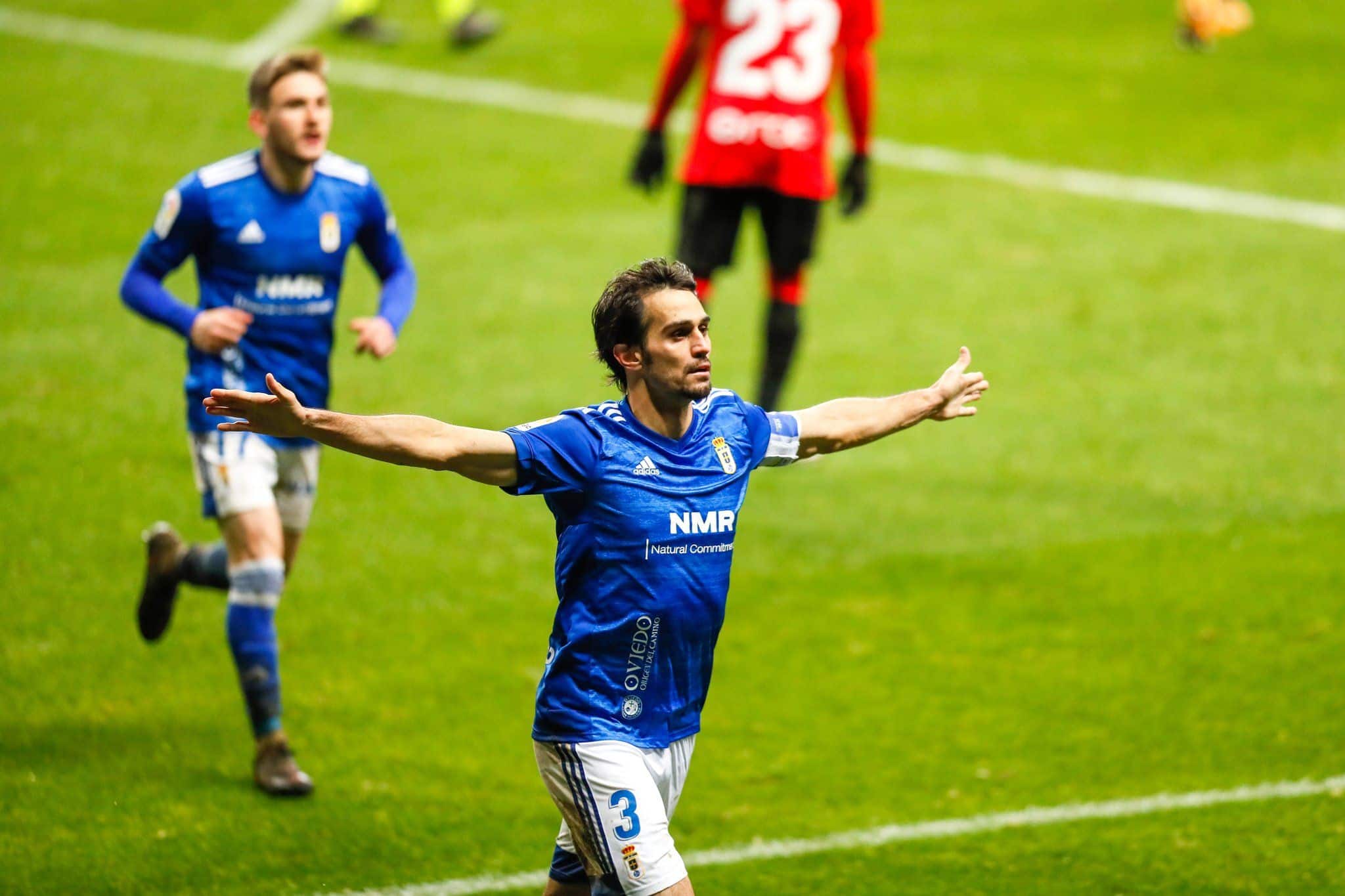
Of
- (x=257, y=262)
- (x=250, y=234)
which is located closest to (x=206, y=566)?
(x=257, y=262)

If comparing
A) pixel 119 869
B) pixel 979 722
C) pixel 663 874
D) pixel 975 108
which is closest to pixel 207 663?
pixel 119 869

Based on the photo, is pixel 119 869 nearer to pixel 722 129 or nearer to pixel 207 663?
pixel 207 663

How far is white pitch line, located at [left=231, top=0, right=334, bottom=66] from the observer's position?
18.8 meters

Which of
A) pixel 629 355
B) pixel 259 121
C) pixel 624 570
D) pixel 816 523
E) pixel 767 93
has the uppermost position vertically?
pixel 259 121

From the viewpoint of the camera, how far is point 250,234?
23.4 feet

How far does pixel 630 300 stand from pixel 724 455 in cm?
54

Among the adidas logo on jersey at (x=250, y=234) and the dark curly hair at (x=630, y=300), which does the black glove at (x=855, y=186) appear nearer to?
the adidas logo on jersey at (x=250, y=234)

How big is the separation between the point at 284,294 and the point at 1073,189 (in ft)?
33.1

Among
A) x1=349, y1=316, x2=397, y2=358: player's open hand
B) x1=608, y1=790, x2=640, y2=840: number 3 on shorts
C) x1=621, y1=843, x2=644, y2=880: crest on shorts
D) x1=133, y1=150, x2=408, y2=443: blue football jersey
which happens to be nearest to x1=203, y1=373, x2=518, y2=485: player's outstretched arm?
x1=608, y1=790, x2=640, y2=840: number 3 on shorts

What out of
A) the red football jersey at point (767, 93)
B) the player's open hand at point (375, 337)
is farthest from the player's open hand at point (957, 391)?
the red football jersey at point (767, 93)

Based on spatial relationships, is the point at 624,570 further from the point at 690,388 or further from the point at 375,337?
the point at 375,337

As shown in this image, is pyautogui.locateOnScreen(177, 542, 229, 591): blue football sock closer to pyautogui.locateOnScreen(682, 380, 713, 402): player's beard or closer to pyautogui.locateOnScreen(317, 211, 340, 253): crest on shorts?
pyautogui.locateOnScreen(317, 211, 340, 253): crest on shorts

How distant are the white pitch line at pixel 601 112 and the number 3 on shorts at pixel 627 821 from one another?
11566 millimetres

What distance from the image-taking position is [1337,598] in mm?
9234
